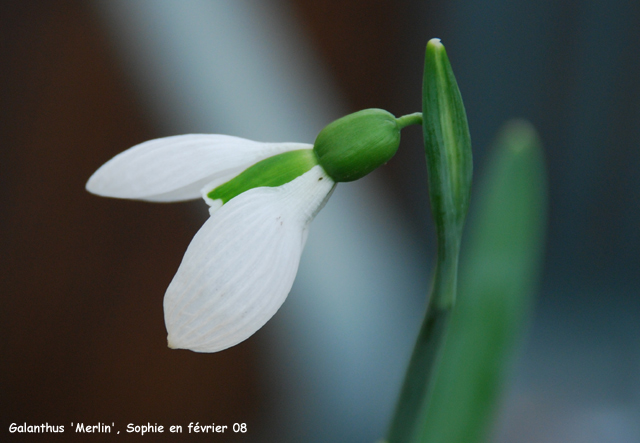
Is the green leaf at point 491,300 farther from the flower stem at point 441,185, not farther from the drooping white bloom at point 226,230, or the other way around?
the drooping white bloom at point 226,230

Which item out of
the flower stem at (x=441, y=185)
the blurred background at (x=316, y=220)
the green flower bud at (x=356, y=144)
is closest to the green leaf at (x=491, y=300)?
the flower stem at (x=441, y=185)

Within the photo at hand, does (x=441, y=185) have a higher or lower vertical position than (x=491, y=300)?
higher

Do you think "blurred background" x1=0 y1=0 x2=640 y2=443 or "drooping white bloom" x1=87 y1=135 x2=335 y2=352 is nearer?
"drooping white bloom" x1=87 y1=135 x2=335 y2=352

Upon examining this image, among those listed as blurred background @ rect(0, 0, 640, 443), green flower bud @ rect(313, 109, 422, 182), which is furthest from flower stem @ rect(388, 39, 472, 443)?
blurred background @ rect(0, 0, 640, 443)

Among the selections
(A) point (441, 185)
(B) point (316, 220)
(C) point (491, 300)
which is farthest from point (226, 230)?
(B) point (316, 220)

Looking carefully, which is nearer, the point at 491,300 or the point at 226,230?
the point at 226,230

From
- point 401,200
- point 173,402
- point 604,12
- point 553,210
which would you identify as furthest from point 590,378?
point 173,402

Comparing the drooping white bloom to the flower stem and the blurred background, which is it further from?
the blurred background

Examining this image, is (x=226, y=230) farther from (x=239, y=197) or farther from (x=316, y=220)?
(x=316, y=220)
